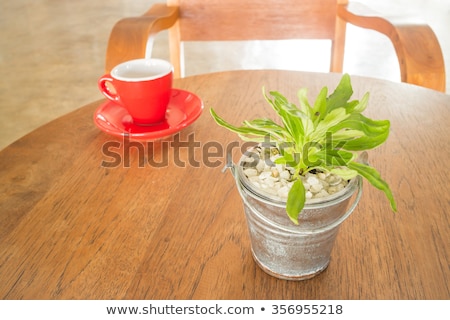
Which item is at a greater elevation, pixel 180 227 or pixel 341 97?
pixel 341 97

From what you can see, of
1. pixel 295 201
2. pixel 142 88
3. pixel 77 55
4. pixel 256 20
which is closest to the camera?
pixel 295 201

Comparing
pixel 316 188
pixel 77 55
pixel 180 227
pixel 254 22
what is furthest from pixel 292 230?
pixel 77 55

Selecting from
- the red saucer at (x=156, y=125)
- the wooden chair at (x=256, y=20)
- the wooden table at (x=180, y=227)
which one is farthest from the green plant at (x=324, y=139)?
the wooden chair at (x=256, y=20)

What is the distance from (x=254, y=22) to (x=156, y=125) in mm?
612

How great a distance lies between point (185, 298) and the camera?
0.50 metres

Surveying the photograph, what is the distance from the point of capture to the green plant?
0.41 meters

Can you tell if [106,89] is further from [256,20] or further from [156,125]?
[256,20]

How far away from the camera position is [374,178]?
0.41m

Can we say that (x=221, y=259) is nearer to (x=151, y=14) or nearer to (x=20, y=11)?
(x=151, y=14)

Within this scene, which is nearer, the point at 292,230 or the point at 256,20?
the point at 292,230

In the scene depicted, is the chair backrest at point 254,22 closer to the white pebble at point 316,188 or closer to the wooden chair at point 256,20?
the wooden chair at point 256,20

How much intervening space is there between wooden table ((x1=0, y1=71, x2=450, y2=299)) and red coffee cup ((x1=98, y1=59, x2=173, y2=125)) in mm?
57

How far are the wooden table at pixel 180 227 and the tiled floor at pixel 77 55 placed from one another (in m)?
1.50

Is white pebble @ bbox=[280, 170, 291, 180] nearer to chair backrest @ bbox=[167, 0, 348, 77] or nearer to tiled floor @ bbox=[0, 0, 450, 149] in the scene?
chair backrest @ bbox=[167, 0, 348, 77]
